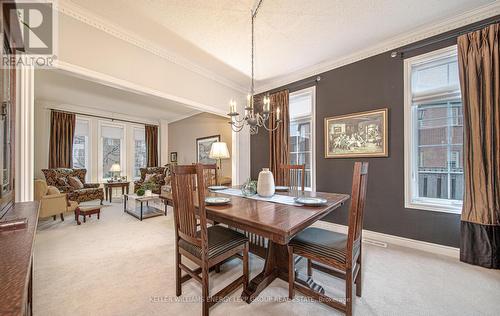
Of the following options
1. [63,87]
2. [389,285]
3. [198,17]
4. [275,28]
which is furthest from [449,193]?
[63,87]

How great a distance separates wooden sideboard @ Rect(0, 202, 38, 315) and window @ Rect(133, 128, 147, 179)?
6.13 meters

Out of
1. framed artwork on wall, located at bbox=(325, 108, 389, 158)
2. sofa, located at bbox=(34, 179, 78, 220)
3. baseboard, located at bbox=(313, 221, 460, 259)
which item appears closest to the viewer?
baseboard, located at bbox=(313, 221, 460, 259)

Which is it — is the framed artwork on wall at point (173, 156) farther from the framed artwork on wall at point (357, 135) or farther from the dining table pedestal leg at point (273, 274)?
the dining table pedestal leg at point (273, 274)

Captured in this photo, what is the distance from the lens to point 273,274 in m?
1.77

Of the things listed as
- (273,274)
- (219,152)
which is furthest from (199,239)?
(219,152)

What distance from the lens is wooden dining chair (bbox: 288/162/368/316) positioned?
1.26 m

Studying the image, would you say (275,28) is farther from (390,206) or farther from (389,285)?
(389,285)

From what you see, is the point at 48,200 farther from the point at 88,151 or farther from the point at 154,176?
the point at 88,151

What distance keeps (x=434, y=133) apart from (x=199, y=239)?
117 inches

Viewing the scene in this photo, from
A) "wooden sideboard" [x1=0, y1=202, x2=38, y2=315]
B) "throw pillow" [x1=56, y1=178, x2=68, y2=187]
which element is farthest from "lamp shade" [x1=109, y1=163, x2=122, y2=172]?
"wooden sideboard" [x1=0, y1=202, x2=38, y2=315]

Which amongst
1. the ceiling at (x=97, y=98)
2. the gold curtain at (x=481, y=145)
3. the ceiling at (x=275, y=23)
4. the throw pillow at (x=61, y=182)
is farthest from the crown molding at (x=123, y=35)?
the throw pillow at (x=61, y=182)

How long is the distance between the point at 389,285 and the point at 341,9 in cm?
273

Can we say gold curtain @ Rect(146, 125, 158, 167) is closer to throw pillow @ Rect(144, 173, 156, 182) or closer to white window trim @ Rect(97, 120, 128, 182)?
white window trim @ Rect(97, 120, 128, 182)

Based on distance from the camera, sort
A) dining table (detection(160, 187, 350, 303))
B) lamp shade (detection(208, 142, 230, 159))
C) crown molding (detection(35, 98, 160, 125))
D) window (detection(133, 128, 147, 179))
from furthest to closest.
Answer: window (detection(133, 128, 147, 179)) → crown molding (detection(35, 98, 160, 125)) → lamp shade (detection(208, 142, 230, 159)) → dining table (detection(160, 187, 350, 303))
